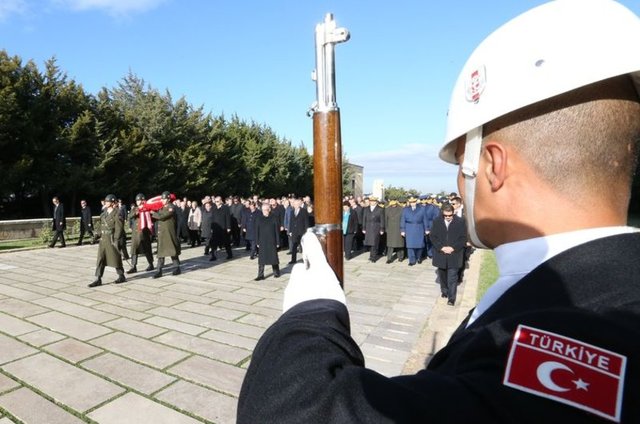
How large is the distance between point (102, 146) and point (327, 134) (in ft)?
79.7

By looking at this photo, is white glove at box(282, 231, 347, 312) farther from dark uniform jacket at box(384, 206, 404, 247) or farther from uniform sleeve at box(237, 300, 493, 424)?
dark uniform jacket at box(384, 206, 404, 247)

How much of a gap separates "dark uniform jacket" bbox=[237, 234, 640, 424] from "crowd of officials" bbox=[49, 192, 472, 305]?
532 centimetres

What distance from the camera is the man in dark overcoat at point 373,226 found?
11.1 meters

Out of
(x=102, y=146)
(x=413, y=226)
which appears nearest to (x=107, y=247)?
(x=413, y=226)

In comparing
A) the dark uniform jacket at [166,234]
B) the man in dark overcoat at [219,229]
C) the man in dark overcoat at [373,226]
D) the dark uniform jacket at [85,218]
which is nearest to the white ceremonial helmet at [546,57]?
the dark uniform jacket at [166,234]

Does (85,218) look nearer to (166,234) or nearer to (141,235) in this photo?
(141,235)

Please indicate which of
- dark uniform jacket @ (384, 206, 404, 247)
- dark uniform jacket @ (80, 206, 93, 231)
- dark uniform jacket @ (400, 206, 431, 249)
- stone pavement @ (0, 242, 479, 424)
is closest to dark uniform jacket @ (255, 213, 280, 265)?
stone pavement @ (0, 242, 479, 424)

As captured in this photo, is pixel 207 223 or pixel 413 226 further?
pixel 207 223

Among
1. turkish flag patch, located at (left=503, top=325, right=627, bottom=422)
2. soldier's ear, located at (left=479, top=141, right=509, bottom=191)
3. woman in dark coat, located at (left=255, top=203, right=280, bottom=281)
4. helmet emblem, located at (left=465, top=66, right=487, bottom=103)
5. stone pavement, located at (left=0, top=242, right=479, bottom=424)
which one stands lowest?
stone pavement, located at (left=0, top=242, right=479, bottom=424)

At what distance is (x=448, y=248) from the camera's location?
6.30 meters

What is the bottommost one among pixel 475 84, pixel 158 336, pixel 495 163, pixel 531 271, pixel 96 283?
pixel 158 336

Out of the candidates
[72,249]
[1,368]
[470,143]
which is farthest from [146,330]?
[72,249]

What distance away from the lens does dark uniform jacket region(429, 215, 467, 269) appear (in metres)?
Answer: 6.25

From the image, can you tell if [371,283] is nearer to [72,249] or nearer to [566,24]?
[566,24]
